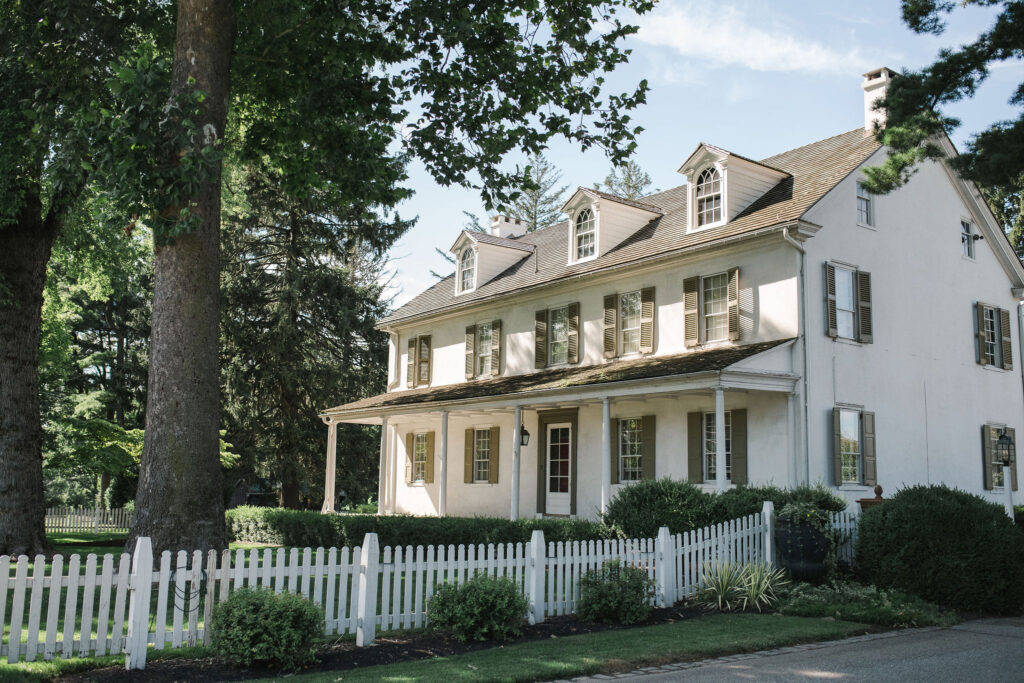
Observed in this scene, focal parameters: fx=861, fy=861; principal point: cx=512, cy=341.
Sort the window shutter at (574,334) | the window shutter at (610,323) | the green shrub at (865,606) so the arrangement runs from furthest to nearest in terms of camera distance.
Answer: the window shutter at (574,334) < the window shutter at (610,323) < the green shrub at (865,606)

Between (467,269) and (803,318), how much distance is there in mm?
12886

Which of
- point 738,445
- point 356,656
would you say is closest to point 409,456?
point 738,445

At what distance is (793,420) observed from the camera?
16.3 meters

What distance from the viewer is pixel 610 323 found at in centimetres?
2069

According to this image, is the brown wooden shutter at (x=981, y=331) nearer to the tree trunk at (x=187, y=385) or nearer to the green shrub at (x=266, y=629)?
the tree trunk at (x=187, y=385)

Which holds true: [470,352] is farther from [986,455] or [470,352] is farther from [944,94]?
[944,94]

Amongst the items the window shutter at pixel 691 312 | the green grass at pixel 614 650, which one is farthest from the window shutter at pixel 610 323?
the green grass at pixel 614 650

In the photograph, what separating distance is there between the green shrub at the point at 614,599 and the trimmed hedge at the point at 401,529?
4423 mm

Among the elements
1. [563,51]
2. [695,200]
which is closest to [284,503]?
[695,200]

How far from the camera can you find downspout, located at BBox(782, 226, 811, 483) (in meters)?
16.3

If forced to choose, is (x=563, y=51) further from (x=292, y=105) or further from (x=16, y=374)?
(x=16, y=374)

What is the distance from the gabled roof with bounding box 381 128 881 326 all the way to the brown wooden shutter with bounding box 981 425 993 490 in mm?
7270

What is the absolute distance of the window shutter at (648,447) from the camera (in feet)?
62.8

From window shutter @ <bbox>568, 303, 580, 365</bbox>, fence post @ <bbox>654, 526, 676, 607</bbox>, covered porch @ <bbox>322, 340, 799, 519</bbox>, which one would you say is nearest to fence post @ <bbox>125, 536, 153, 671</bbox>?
fence post @ <bbox>654, 526, 676, 607</bbox>
